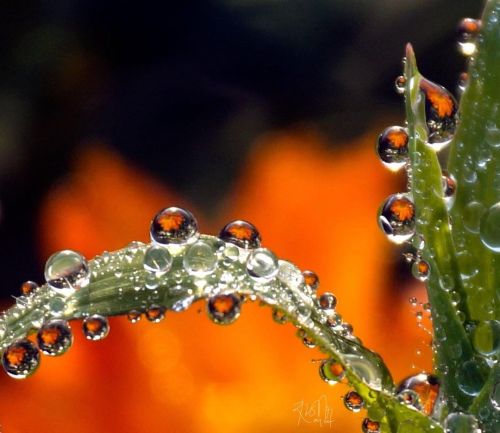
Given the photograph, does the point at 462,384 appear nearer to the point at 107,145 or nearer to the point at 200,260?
the point at 200,260

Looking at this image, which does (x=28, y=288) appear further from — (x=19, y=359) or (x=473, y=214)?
(x=473, y=214)

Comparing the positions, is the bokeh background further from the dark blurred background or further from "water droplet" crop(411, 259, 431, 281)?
"water droplet" crop(411, 259, 431, 281)

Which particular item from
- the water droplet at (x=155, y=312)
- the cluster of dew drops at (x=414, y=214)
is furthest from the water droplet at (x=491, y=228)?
the water droplet at (x=155, y=312)

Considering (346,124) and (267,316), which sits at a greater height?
(346,124)

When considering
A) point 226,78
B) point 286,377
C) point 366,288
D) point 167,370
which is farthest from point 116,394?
point 226,78

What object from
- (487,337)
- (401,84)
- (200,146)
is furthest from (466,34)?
(200,146)
